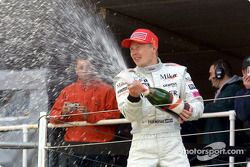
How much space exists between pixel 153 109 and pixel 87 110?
1.40m

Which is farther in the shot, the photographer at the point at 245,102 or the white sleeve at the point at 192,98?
the photographer at the point at 245,102

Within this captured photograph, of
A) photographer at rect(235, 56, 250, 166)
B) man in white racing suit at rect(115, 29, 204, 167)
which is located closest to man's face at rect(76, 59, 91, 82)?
man in white racing suit at rect(115, 29, 204, 167)

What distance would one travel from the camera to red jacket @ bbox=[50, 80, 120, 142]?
7.22 metres

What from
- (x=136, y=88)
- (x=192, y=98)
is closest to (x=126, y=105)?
(x=136, y=88)

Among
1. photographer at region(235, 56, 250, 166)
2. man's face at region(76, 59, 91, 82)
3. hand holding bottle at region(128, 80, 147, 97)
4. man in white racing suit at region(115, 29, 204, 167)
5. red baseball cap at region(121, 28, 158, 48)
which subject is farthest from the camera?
man's face at region(76, 59, 91, 82)

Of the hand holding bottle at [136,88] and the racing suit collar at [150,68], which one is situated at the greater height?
the racing suit collar at [150,68]

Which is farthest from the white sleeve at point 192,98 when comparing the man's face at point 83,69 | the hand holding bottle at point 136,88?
the man's face at point 83,69

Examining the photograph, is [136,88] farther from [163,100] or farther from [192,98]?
[192,98]

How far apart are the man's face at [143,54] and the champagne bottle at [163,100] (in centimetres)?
36

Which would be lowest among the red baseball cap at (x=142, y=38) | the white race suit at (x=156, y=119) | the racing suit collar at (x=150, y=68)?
the white race suit at (x=156, y=119)

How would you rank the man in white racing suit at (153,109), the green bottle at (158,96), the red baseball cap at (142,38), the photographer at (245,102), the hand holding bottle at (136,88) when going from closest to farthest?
1. the hand holding bottle at (136,88)
2. the green bottle at (158,96)
3. the man in white racing suit at (153,109)
4. the red baseball cap at (142,38)
5. the photographer at (245,102)

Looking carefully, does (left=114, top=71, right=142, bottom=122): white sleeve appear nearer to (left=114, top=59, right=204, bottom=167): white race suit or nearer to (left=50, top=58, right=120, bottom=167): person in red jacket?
(left=114, top=59, right=204, bottom=167): white race suit

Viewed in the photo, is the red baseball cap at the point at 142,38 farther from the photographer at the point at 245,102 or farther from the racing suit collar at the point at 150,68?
the photographer at the point at 245,102

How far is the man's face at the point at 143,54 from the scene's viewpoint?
19.8 feet
